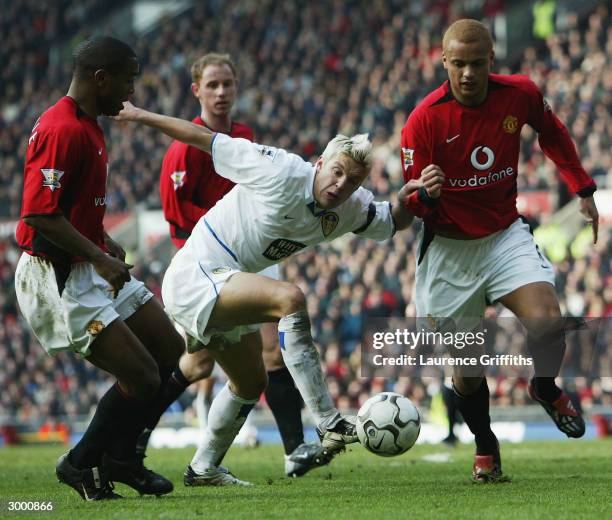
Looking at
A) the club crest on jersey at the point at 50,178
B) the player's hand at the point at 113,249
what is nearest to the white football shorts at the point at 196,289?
the player's hand at the point at 113,249

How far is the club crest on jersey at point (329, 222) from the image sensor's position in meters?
6.69

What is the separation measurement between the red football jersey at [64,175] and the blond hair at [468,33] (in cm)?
223

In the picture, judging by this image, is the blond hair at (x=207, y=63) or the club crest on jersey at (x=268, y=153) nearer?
the club crest on jersey at (x=268, y=153)

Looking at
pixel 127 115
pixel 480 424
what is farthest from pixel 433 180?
pixel 127 115

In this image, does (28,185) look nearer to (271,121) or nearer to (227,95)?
(227,95)

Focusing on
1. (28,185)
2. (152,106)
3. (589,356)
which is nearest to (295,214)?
(28,185)

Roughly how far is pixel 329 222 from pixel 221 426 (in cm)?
169

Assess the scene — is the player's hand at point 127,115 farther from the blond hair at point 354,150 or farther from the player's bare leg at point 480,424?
the player's bare leg at point 480,424

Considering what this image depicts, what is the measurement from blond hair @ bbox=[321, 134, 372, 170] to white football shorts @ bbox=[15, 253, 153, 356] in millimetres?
1528

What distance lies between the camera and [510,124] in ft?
23.5

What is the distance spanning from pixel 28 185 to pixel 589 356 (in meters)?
9.34

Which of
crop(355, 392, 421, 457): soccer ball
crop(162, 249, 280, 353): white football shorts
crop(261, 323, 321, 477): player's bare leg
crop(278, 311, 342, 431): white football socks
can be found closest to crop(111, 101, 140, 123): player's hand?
crop(162, 249, 280, 353): white football shorts

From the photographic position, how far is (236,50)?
28.9 m

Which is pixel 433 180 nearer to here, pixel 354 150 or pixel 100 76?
pixel 354 150
